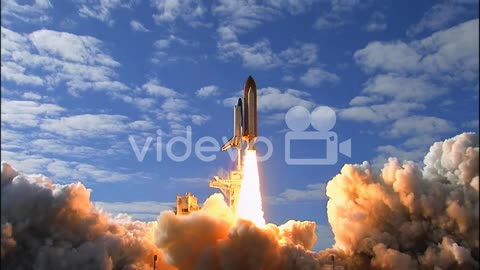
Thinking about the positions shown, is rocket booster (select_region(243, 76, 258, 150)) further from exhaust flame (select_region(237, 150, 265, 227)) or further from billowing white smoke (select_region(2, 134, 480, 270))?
billowing white smoke (select_region(2, 134, 480, 270))

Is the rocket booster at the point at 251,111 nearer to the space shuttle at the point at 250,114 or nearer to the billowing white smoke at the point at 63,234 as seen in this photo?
the space shuttle at the point at 250,114

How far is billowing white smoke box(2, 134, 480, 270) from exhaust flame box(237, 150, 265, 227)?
252cm

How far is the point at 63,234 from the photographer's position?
4138 centimetres

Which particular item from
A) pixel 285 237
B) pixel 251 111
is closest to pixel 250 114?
pixel 251 111

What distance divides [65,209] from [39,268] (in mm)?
4344

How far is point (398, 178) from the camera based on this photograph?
4162 cm

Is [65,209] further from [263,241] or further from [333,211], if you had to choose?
[333,211]

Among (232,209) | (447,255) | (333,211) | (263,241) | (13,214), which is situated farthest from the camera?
(232,209)

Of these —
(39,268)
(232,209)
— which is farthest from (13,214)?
(232,209)

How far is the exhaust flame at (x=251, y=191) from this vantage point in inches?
1869

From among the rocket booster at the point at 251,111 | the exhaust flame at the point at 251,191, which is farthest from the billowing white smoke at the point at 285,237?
the rocket booster at the point at 251,111

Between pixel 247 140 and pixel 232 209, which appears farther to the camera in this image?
pixel 232 209

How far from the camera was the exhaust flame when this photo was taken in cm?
4747

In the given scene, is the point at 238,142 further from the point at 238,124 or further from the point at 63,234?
the point at 63,234
